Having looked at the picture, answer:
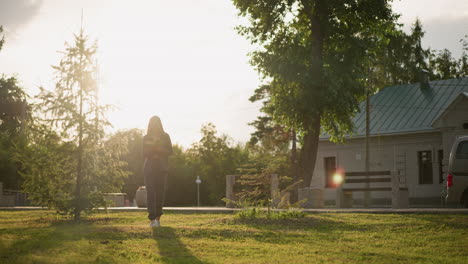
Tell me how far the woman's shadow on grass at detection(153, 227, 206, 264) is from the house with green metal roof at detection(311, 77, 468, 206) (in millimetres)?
21938

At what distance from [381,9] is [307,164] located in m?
6.61

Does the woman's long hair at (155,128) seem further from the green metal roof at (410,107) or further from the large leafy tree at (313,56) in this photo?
the green metal roof at (410,107)

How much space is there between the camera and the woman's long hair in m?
11.3

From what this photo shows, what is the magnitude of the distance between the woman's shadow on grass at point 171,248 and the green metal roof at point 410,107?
24.0 meters

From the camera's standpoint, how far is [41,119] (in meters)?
13.0

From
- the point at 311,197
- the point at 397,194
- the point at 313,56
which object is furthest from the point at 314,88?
the point at 397,194

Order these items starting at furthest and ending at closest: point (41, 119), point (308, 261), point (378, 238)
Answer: point (41, 119) < point (378, 238) < point (308, 261)

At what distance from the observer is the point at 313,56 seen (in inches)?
863

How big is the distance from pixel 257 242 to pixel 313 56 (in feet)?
44.8

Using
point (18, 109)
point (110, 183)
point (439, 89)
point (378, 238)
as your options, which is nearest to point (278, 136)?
point (439, 89)

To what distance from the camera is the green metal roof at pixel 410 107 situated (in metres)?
32.4

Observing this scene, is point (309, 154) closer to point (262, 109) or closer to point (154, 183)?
point (262, 109)

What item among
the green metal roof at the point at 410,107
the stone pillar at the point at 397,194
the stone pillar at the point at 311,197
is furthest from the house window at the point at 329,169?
the stone pillar at the point at 397,194

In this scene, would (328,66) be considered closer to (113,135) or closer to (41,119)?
(113,135)
